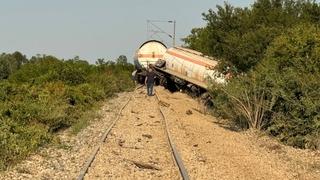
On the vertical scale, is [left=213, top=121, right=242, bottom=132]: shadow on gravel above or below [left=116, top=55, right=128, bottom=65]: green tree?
above

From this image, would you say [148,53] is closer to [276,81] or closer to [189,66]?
[189,66]

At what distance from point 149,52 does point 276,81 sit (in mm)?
32587

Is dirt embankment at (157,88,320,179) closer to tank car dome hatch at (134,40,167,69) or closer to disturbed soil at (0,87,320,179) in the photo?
disturbed soil at (0,87,320,179)

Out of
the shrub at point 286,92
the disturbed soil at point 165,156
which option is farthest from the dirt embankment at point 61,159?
the shrub at point 286,92

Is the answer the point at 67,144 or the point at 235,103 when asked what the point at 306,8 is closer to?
the point at 235,103

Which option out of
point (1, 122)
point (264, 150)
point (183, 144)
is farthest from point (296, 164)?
point (1, 122)

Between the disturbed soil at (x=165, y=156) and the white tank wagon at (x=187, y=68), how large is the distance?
13357mm

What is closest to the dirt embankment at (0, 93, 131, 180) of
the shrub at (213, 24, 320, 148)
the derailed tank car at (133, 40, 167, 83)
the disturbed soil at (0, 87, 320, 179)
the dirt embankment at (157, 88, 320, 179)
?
the disturbed soil at (0, 87, 320, 179)

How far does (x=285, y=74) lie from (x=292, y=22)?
33.4ft

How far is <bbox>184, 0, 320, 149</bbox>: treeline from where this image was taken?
17.3 metres

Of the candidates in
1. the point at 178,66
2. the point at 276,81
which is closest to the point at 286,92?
the point at 276,81

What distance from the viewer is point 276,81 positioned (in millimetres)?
18969

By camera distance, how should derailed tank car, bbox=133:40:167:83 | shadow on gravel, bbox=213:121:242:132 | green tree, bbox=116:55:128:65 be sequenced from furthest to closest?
1. green tree, bbox=116:55:128:65
2. derailed tank car, bbox=133:40:167:83
3. shadow on gravel, bbox=213:121:242:132

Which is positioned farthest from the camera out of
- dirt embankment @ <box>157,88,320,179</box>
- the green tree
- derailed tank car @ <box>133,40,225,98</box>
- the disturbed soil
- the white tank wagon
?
the green tree
